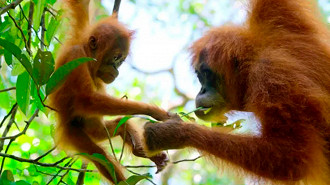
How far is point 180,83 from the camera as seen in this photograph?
9.93 meters

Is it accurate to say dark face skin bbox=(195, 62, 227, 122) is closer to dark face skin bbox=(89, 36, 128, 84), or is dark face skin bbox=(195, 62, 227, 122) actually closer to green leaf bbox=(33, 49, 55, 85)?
dark face skin bbox=(89, 36, 128, 84)

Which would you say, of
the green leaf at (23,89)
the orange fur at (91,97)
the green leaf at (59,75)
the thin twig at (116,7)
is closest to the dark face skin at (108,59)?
the orange fur at (91,97)

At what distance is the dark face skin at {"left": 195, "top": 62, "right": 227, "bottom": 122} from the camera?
3.07 m

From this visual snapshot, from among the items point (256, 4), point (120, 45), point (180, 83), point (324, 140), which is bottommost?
point (180, 83)

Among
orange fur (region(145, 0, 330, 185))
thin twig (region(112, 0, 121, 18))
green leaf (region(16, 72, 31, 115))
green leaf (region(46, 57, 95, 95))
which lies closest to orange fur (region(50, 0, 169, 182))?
thin twig (region(112, 0, 121, 18))

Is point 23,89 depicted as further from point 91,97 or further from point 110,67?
point 110,67

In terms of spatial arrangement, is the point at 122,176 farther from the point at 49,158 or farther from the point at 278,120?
the point at 49,158

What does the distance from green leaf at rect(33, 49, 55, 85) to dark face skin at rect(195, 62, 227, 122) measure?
134cm

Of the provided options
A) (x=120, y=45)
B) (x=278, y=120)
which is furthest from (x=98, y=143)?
(x=278, y=120)

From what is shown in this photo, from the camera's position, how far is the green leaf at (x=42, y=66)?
6.37 feet

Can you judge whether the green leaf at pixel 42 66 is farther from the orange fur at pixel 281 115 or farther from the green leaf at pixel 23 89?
the orange fur at pixel 281 115

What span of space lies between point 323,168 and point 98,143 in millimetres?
1621

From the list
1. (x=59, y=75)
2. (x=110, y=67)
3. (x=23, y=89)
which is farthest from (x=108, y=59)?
(x=59, y=75)

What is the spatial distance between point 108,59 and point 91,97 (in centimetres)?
61
